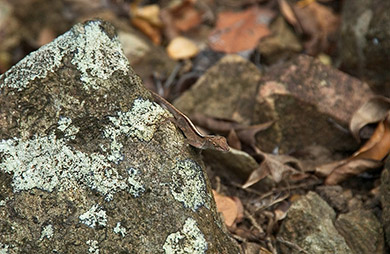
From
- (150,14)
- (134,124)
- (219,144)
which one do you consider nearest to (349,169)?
(219,144)

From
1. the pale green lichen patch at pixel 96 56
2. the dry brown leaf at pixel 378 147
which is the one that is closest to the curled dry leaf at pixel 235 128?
the dry brown leaf at pixel 378 147

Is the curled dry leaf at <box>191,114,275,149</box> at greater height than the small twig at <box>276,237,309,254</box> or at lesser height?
greater

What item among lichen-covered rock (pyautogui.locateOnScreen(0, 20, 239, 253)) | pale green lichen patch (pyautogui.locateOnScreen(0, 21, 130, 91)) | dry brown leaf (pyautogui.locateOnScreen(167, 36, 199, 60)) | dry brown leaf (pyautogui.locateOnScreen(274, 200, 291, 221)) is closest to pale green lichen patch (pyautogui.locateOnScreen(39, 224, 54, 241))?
lichen-covered rock (pyautogui.locateOnScreen(0, 20, 239, 253))

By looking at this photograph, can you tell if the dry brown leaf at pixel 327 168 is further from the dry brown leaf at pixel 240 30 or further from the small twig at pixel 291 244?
the dry brown leaf at pixel 240 30

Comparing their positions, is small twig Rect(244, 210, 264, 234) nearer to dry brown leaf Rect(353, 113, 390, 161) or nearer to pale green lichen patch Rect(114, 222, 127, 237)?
dry brown leaf Rect(353, 113, 390, 161)

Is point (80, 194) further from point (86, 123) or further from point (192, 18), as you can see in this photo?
point (192, 18)
